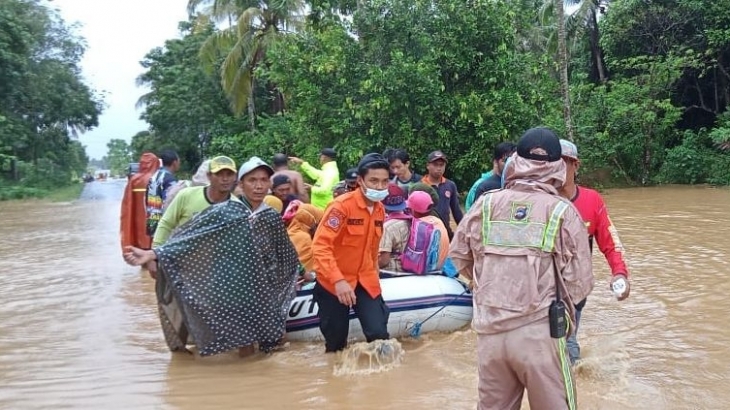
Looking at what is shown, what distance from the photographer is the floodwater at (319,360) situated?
4453 millimetres

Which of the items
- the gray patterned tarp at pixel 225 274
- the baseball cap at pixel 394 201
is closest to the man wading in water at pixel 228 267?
the gray patterned tarp at pixel 225 274

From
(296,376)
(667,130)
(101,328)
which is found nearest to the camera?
(296,376)

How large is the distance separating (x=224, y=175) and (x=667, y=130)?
21991mm

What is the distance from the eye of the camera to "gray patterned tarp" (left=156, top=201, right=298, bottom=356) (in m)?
4.80

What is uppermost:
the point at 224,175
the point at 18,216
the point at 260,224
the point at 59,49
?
the point at 59,49

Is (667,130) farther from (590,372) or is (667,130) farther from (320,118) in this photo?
(590,372)

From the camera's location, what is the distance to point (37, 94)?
107 ft

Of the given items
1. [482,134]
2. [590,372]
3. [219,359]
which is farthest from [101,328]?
[482,134]

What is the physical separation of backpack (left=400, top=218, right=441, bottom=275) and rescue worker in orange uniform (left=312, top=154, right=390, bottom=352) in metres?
0.90

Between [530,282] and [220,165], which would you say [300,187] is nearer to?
[220,165]

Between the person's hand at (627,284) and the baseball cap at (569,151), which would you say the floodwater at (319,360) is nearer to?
the person's hand at (627,284)

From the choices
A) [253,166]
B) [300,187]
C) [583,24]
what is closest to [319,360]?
[253,166]

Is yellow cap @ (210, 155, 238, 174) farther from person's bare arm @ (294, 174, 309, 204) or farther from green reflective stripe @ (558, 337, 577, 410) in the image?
green reflective stripe @ (558, 337, 577, 410)

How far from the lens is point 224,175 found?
16.5ft
